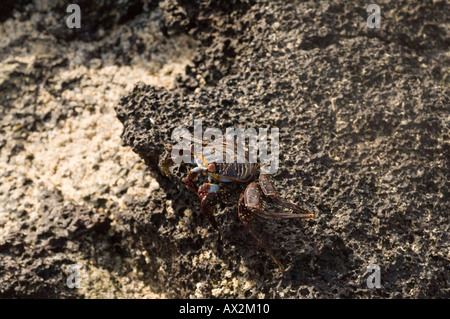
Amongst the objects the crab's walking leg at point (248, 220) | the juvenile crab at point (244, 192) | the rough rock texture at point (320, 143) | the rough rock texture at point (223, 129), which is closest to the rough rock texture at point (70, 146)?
the rough rock texture at point (223, 129)

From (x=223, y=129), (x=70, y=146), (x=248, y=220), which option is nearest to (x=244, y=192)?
(x=248, y=220)

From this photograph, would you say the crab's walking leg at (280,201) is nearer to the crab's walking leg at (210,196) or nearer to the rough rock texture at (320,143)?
the rough rock texture at (320,143)

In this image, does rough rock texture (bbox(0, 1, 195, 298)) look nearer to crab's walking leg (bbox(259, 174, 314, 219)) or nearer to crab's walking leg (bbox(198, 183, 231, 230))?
crab's walking leg (bbox(198, 183, 231, 230))

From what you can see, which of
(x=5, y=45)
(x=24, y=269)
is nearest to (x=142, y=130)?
(x=24, y=269)

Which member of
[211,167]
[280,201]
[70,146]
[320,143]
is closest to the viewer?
[280,201]

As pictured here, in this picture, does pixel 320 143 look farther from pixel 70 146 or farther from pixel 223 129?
pixel 70 146

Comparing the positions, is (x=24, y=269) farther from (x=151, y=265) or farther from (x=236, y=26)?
(x=236, y=26)
